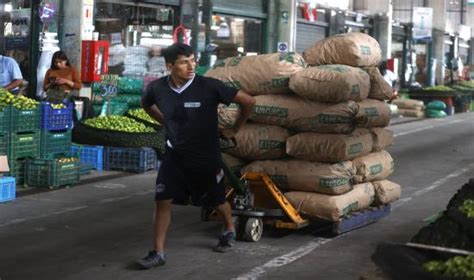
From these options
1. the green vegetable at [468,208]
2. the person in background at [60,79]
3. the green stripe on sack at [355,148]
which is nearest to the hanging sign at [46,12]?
the person in background at [60,79]

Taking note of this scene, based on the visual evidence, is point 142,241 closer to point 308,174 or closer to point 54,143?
point 308,174

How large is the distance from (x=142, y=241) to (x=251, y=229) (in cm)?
110

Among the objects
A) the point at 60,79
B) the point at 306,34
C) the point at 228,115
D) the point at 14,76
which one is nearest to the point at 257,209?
the point at 228,115

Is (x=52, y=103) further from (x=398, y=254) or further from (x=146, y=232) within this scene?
(x=398, y=254)

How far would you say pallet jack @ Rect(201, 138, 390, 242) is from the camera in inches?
291

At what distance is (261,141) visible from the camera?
7.85 meters

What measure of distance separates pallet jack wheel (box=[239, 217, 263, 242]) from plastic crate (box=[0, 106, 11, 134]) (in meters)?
4.15

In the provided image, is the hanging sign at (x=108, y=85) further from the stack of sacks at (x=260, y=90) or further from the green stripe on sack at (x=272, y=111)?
the green stripe on sack at (x=272, y=111)

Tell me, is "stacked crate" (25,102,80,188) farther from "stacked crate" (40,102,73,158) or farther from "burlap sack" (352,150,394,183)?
"burlap sack" (352,150,394,183)

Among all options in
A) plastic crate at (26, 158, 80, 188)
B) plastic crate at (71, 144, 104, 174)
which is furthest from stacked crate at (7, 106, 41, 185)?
plastic crate at (71, 144, 104, 174)

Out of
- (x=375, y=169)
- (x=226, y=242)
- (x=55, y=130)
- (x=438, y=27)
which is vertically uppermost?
(x=438, y=27)

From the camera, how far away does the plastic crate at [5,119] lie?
10.1m

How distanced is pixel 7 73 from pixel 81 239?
17.5ft

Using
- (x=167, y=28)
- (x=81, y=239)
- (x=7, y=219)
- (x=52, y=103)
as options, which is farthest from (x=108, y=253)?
(x=167, y=28)
